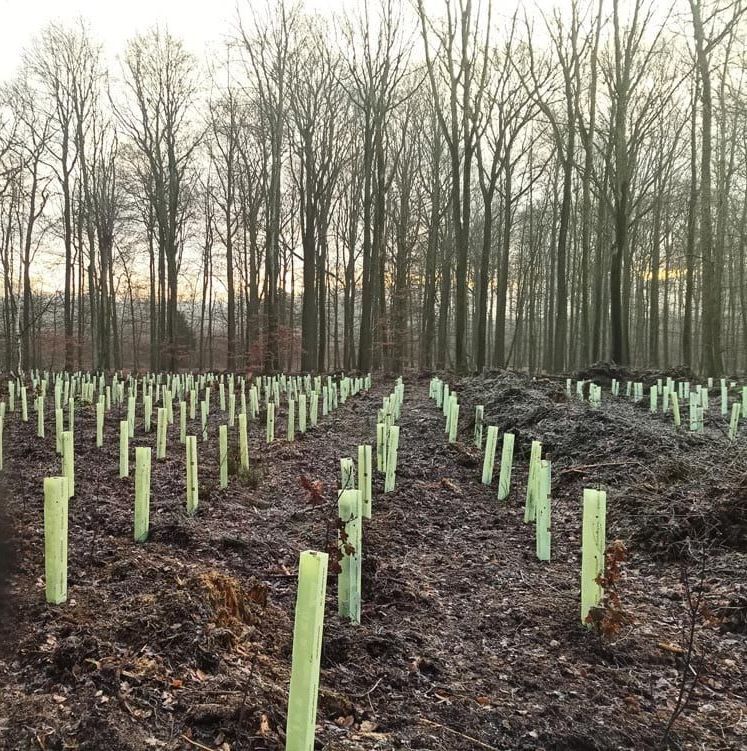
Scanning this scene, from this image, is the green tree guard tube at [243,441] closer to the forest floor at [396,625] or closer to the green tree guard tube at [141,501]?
the forest floor at [396,625]

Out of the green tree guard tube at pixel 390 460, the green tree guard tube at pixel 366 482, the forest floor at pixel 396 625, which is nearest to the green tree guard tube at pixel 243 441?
the forest floor at pixel 396 625

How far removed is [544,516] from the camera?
4027 millimetres

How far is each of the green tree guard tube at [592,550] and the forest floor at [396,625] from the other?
0.17 meters

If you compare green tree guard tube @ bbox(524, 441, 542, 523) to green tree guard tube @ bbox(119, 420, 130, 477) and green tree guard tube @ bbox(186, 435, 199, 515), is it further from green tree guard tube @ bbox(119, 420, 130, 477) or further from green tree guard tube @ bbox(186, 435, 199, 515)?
green tree guard tube @ bbox(119, 420, 130, 477)

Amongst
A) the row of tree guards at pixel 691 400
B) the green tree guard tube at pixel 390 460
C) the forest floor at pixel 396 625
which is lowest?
the forest floor at pixel 396 625

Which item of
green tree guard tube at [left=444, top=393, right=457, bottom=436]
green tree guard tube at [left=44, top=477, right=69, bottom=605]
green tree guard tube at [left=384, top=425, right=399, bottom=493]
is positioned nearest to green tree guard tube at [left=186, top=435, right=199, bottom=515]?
green tree guard tube at [left=44, top=477, right=69, bottom=605]

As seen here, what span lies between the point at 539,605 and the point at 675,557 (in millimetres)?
1398

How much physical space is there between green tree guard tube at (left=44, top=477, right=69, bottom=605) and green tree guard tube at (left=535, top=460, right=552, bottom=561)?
10.2 ft

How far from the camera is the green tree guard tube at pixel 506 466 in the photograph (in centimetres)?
551

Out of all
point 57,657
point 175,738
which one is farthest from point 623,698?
point 57,657

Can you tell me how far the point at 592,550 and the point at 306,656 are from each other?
1.89 metres

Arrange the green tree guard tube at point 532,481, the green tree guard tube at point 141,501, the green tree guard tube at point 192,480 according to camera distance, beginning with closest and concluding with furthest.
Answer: the green tree guard tube at point 141,501 → the green tree guard tube at point 532,481 → the green tree guard tube at point 192,480

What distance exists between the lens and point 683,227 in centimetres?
2702

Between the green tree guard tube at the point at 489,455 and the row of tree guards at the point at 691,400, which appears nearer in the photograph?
the green tree guard tube at the point at 489,455
